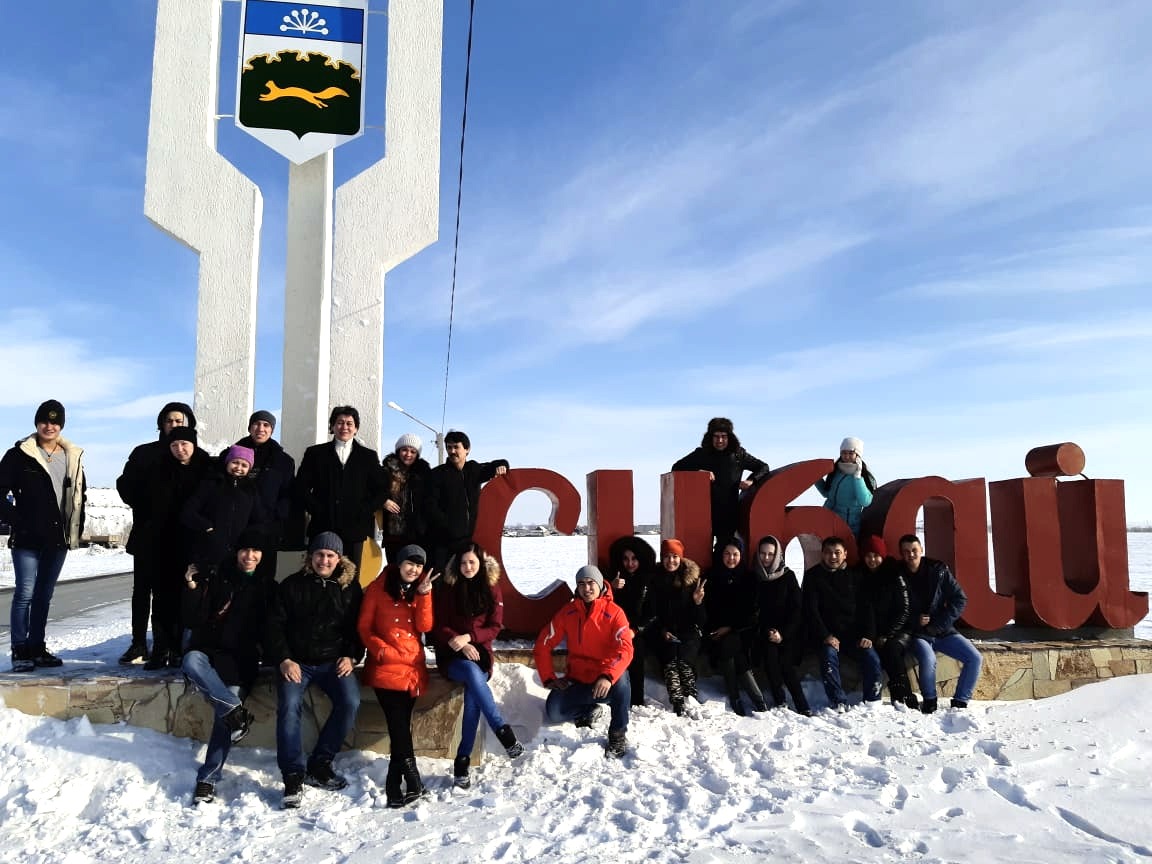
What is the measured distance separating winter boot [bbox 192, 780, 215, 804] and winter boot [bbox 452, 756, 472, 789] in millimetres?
1292

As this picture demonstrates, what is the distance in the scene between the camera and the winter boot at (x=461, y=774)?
4.44m

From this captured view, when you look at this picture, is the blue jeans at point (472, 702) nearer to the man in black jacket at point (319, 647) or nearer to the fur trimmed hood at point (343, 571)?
the man in black jacket at point (319, 647)

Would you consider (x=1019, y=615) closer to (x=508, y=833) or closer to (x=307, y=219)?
(x=508, y=833)

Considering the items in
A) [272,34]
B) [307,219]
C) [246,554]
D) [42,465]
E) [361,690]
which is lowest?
[361,690]

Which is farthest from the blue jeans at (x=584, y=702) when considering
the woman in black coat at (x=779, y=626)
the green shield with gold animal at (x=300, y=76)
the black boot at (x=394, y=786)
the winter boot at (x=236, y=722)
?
the green shield with gold animal at (x=300, y=76)

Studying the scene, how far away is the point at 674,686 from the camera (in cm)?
555

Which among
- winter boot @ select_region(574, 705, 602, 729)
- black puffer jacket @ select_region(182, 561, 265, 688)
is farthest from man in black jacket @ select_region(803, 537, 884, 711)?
black puffer jacket @ select_region(182, 561, 265, 688)

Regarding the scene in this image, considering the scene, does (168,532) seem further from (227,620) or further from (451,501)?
(451,501)

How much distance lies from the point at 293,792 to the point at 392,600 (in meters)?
1.13

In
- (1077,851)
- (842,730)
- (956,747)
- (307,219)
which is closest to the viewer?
(1077,851)

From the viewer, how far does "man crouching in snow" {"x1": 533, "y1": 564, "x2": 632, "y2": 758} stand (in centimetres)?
506

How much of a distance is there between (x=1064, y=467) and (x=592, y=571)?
4821mm

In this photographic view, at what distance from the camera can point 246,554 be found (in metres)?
4.57

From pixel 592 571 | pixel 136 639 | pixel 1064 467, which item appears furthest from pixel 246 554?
pixel 1064 467
